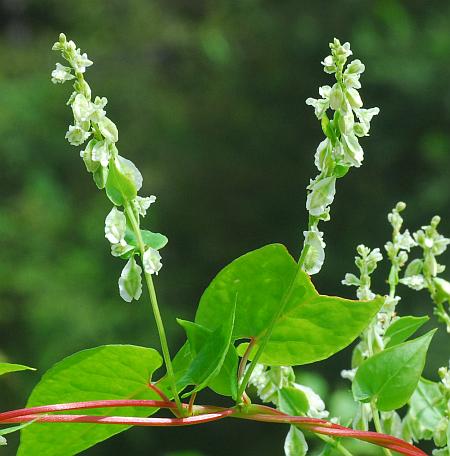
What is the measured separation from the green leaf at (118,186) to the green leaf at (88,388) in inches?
1.5

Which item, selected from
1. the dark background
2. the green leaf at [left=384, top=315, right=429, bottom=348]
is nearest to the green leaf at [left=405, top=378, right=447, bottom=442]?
the green leaf at [left=384, top=315, right=429, bottom=348]

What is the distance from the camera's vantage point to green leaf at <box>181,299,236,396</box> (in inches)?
8.2

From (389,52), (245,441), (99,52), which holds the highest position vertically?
(99,52)

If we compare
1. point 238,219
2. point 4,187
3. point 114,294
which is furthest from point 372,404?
point 4,187

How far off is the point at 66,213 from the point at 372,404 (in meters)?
2.50

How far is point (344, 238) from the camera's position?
2.26 metres

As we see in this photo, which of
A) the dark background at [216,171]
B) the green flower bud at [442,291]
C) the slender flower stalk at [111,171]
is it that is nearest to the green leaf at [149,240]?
the slender flower stalk at [111,171]

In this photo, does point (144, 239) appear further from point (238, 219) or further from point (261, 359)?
point (238, 219)

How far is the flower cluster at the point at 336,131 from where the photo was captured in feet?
0.65

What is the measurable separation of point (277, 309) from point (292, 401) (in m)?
0.04

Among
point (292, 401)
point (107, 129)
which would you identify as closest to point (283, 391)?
point (292, 401)

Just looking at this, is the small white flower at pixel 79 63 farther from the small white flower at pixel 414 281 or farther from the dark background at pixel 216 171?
the dark background at pixel 216 171

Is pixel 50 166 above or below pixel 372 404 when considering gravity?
above

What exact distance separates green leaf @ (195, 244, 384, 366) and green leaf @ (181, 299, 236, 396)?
17mm
